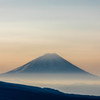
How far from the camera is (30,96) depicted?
362 ft

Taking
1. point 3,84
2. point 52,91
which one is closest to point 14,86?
point 3,84

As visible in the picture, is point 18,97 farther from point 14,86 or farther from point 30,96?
point 14,86

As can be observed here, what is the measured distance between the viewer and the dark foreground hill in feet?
353

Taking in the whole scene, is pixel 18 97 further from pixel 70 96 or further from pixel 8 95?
pixel 70 96

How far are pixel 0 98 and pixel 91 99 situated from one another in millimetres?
23664

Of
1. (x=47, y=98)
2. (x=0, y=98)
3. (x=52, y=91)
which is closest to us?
(x=0, y=98)

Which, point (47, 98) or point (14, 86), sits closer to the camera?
point (47, 98)

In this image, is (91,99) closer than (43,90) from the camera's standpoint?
Yes

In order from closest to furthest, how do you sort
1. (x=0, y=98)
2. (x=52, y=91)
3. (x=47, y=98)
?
(x=0, y=98), (x=47, y=98), (x=52, y=91)

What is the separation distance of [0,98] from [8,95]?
15.7ft

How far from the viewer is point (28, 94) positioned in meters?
113

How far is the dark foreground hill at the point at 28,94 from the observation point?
107688 mm

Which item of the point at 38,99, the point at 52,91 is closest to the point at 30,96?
the point at 38,99

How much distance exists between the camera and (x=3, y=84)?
121312 mm
